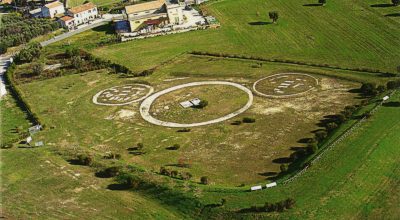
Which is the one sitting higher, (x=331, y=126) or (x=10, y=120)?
(x=10, y=120)

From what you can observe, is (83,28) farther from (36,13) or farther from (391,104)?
(391,104)

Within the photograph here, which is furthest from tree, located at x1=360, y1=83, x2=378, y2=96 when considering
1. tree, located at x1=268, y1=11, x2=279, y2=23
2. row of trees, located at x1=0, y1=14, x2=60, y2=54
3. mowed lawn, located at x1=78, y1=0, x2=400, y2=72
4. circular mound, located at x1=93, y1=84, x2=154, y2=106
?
row of trees, located at x1=0, y1=14, x2=60, y2=54

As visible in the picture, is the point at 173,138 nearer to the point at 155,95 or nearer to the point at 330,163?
the point at 155,95

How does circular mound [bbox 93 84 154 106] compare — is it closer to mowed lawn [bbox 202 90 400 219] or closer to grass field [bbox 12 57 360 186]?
grass field [bbox 12 57 360 186]

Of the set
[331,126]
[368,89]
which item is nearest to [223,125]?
[331,126]

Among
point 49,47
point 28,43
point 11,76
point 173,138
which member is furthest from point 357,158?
point 28,43

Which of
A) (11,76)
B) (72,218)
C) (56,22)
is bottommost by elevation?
(72,218)
